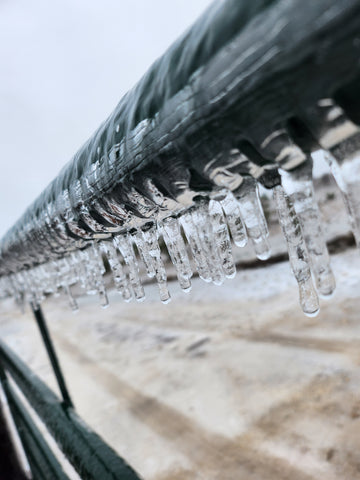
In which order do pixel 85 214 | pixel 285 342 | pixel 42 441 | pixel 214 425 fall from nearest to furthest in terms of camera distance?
1. pixel 85 214
2. pixel 42 441
3. pixel 214 425
4. pixel 285 342

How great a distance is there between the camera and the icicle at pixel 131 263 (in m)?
0.73

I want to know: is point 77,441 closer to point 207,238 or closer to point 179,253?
point 179,253

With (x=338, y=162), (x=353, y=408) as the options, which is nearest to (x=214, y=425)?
(x=353, y=408)

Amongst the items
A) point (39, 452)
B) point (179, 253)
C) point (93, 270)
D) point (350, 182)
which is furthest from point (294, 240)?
point (39, 452)

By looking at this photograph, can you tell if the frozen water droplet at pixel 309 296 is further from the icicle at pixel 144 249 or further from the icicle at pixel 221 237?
the icicle at pixel 144 249

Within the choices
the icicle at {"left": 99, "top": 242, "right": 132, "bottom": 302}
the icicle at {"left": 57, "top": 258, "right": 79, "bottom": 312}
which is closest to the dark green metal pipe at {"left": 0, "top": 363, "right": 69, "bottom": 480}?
the icicle at {"left": 57, "top": 258, "right": 79, "bottom": 312}

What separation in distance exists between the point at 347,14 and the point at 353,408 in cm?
253

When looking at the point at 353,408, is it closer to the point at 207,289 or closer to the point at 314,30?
the point at 314,30

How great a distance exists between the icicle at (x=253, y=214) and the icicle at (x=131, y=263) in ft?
0.99

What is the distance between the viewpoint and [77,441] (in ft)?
3.18

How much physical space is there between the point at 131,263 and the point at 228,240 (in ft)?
1.22

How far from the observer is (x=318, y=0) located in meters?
0.18

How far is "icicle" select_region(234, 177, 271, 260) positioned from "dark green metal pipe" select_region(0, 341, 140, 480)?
0.62 m

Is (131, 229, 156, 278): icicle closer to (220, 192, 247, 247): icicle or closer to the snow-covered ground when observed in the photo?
(220, 192, 247, 247): icicle
